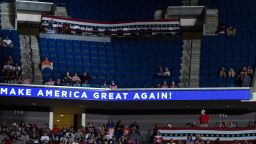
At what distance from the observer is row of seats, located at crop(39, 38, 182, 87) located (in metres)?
30.4

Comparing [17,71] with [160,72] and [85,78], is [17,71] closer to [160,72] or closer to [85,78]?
[85,78]

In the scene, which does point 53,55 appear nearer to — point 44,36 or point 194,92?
point 44,36

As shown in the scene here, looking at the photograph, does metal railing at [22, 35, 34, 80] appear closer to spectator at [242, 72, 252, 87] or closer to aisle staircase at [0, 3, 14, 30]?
aisle staircase at [0, 3, 14, 30]

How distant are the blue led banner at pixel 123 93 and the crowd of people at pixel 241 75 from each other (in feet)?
2.83

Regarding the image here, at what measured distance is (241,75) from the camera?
29.0 metres

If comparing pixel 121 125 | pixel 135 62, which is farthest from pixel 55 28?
pixel 121 125

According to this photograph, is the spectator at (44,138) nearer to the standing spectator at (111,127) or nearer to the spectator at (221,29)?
the standing spectator at (111,127)

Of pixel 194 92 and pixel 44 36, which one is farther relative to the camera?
pixel 44 36

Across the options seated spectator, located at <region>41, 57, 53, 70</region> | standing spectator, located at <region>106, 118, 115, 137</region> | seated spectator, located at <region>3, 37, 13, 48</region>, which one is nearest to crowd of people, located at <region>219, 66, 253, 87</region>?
standing spectator, located at <region>106, 118, 115, 137</region>

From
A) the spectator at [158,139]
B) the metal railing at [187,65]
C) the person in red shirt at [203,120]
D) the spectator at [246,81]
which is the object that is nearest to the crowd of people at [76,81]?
the spectator at [158,139]

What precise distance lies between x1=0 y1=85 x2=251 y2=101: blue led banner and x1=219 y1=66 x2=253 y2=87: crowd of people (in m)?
0.86

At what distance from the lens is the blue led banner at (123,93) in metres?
27.3

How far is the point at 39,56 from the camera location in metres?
31.2

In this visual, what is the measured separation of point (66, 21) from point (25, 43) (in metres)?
2.67
